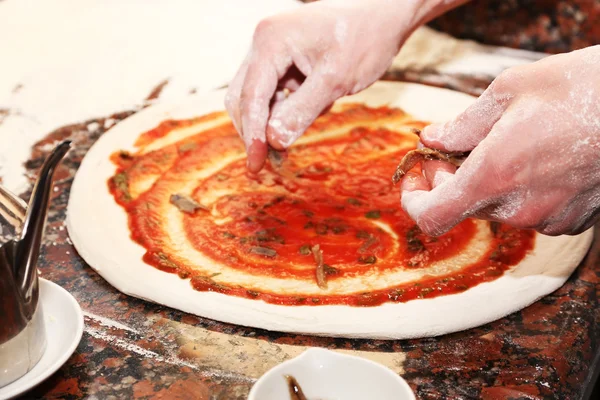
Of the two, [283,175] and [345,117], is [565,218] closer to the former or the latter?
[283,175]

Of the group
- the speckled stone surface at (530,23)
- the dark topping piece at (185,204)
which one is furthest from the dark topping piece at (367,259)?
the speckled stone surface at (530,23)

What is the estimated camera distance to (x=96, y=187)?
242 cm

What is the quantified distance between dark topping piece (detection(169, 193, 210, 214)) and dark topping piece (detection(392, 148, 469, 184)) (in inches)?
30.7

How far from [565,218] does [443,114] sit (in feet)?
4.73

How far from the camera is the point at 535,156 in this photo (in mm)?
1490

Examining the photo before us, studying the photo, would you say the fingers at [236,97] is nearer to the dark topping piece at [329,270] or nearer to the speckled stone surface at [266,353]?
the dark topping piece at [329,270]

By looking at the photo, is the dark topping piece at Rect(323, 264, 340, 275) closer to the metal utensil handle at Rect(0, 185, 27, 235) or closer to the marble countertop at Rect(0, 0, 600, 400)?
the marble countertop at Rect(0, 0, 600, 400)

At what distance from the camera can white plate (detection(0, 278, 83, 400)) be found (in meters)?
1.50

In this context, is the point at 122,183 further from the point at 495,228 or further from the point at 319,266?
the point at 495,228

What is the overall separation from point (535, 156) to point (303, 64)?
3.21ft

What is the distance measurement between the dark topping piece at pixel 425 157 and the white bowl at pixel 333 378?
0.57 metres

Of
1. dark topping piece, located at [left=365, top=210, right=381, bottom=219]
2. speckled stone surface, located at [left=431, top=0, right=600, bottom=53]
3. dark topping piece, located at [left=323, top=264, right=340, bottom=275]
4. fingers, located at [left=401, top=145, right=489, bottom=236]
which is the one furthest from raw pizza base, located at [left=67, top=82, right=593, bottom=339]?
speckled stone surface, located at [left=431, top=0, right=600, bottom=53]

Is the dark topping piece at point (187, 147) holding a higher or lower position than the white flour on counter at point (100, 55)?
lower

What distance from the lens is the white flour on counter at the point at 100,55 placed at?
300cm
